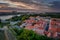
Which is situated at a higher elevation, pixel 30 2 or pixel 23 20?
pixel 30 2

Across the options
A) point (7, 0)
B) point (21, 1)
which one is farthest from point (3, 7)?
point (21, 1)

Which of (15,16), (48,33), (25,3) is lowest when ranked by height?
(48,33)

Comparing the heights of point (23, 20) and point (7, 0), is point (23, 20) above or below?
below

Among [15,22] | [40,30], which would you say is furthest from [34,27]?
[15,22]

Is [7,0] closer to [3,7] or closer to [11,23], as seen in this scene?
[3,7]

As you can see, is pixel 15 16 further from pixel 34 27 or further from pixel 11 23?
pixel 34 27

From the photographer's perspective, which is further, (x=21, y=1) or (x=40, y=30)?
(x=21, y=1)

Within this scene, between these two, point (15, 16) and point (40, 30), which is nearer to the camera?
point (40, 30)
